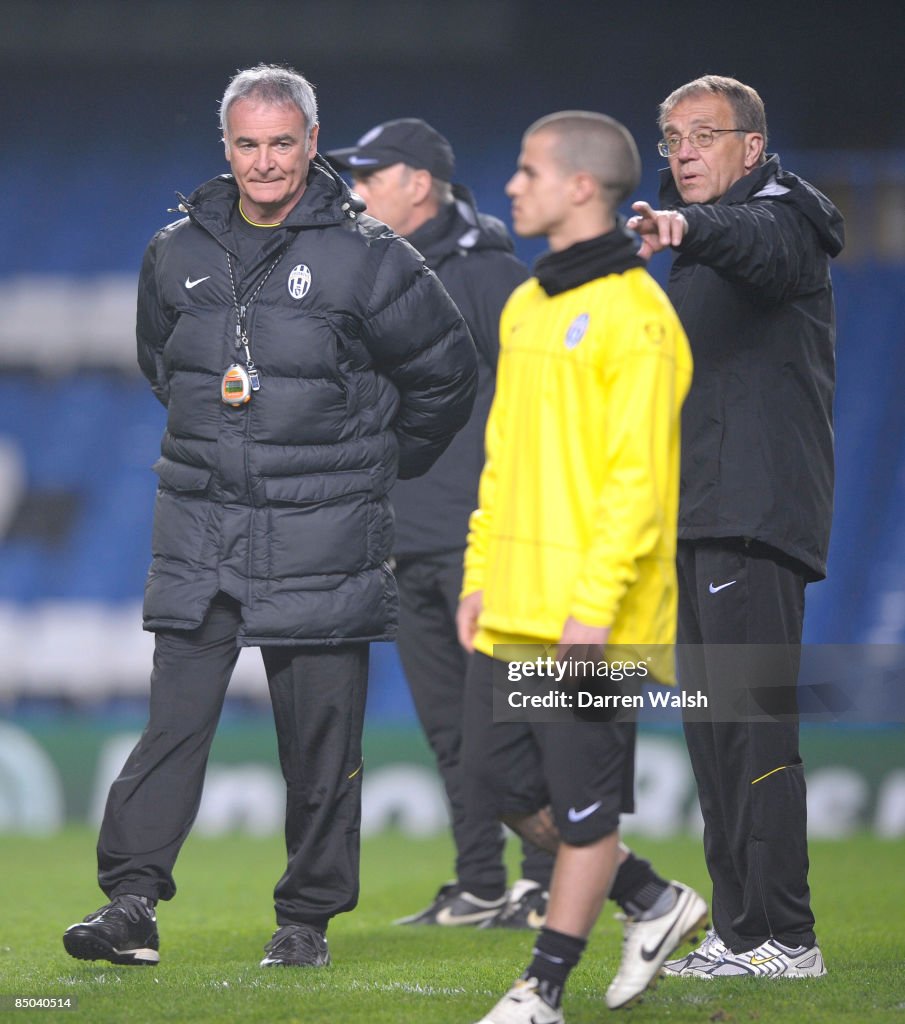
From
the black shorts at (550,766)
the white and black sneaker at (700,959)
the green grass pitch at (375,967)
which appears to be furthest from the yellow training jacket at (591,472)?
the white and black sneaker at (700,959)

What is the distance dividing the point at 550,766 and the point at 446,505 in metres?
2.36

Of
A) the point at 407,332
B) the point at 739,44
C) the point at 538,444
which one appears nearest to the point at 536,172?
the point at 538,444

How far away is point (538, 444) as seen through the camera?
3.21 metres

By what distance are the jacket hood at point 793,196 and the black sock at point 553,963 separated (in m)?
1.73

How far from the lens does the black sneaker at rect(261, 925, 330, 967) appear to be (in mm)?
4047

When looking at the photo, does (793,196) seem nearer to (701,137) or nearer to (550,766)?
(701,137)

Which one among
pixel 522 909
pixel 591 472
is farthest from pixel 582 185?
pixel 522 909

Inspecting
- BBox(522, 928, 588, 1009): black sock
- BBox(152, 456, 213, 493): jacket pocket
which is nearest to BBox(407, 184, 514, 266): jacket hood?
BBox(152, 456, 213, 493): jacket pocket

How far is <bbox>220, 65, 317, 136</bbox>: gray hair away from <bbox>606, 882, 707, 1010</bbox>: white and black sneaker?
81.6 inches

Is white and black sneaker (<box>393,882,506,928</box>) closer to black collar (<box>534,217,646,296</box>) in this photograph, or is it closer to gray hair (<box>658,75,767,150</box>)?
gray hair (<box>658,75,767,150</box>)

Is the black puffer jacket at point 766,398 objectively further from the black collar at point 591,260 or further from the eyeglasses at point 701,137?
the black collar at point 591,260

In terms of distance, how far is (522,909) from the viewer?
5355 mm

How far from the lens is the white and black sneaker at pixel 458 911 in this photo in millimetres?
5355

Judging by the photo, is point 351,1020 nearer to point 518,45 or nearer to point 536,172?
point 536,172
